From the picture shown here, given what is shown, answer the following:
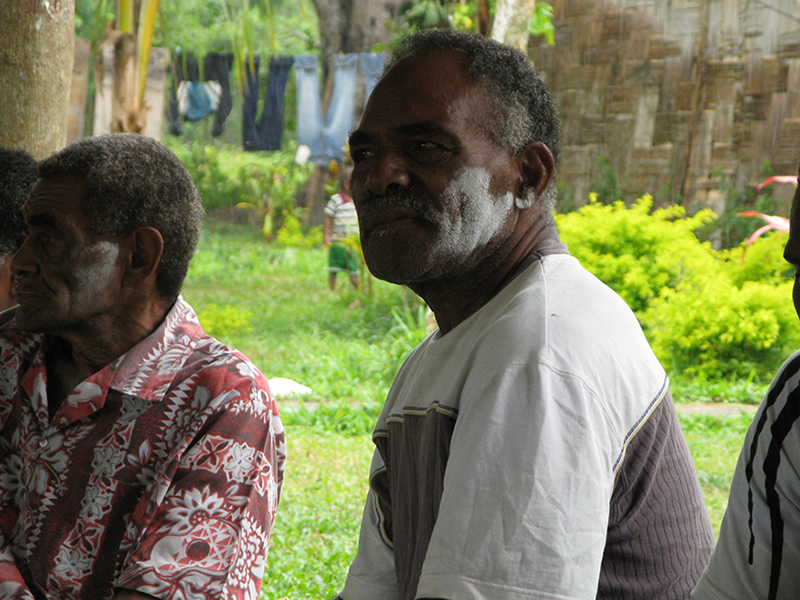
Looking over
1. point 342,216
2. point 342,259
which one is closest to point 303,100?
point 342,216

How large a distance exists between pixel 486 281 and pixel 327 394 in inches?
188

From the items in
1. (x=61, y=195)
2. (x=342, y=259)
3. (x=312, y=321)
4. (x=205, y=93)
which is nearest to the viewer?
(x=61, y=195)

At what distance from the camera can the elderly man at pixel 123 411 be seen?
167 centimetres

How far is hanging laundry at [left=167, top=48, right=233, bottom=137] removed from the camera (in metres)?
17.3

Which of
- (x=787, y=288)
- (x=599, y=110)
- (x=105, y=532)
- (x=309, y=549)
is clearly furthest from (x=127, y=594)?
(x=599, y=110)

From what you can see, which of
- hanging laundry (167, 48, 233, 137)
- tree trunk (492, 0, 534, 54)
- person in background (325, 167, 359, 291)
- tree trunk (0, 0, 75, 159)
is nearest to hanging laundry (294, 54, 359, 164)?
hanging laundry (167, 48, 233, 137)

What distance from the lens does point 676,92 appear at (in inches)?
315

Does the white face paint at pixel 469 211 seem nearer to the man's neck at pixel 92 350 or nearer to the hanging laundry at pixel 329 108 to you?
the man's neck at pixel 92 350

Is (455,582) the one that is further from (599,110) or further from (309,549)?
(599,110)

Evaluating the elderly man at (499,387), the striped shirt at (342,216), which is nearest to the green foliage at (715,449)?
the elderly man at (499,387)

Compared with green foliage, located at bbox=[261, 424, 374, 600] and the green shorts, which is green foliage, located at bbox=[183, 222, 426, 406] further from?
green foliage, located at bbox=[261, 424, 374, 600]

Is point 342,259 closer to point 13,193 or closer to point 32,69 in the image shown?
point 32,69

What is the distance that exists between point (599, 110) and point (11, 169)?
6919mm

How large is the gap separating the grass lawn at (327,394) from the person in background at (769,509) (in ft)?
7.24
